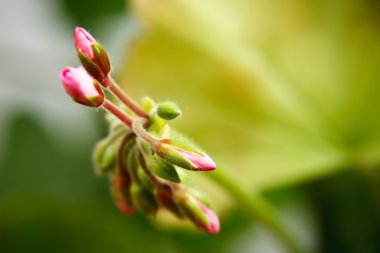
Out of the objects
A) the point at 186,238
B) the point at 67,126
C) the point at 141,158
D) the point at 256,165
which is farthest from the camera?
the point at 67,126

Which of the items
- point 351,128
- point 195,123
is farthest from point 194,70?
point 351,128

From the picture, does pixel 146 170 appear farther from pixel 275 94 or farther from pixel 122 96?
pixel 275 94

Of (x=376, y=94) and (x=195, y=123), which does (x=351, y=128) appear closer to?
(x=376, y=94)

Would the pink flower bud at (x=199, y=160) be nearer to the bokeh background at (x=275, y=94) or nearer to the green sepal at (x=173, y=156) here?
the green sepal at (x=173, y=156)

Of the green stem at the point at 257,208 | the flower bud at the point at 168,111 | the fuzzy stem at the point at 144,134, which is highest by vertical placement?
the green stem at the point at 257,208

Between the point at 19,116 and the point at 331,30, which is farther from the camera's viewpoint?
the point at 19,116

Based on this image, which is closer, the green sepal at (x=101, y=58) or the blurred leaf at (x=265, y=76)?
the green sepal at (x=101, y=58)

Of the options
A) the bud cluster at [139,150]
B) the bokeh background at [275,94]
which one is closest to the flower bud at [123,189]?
the bud cluster at [139,150]
